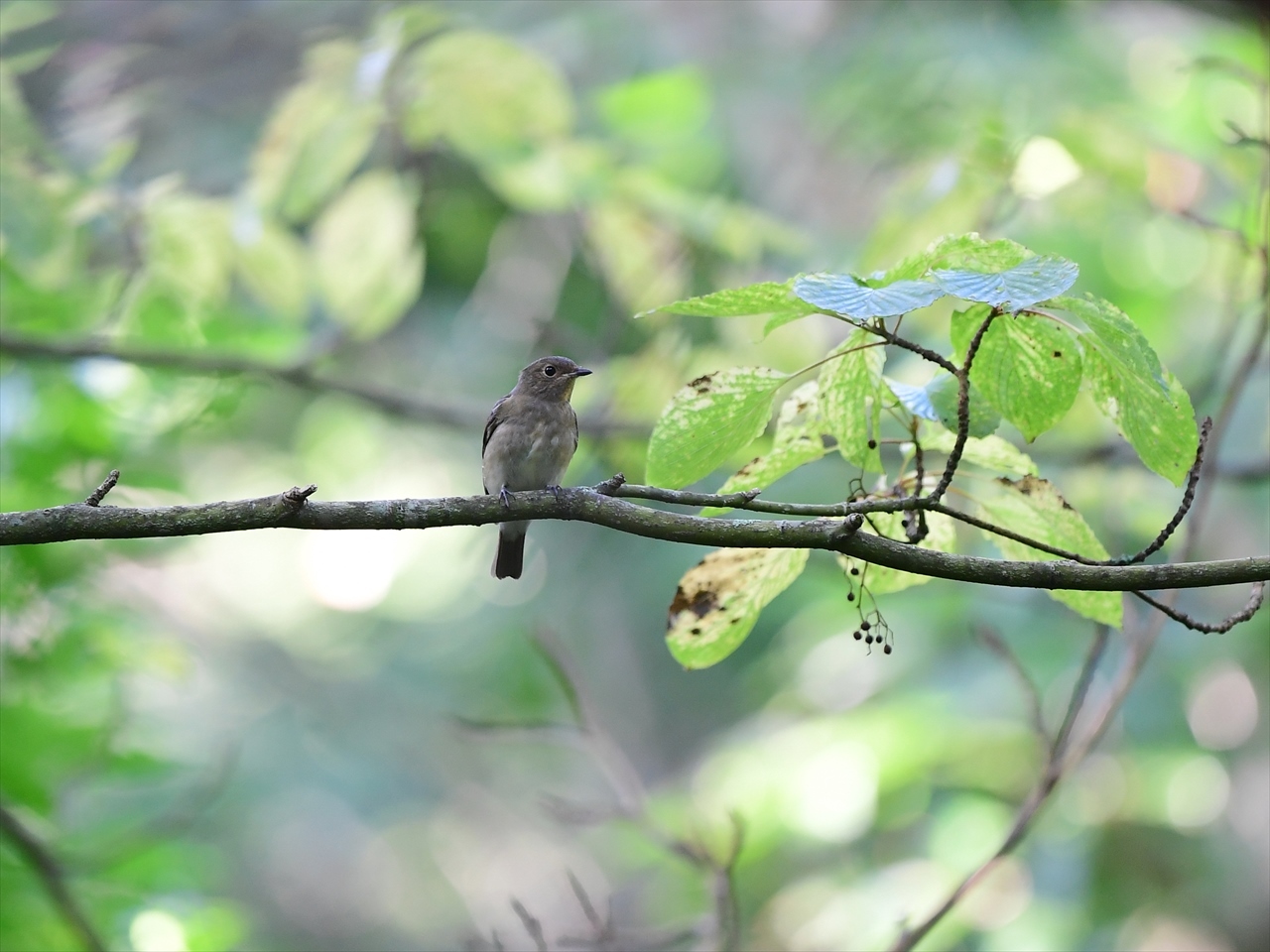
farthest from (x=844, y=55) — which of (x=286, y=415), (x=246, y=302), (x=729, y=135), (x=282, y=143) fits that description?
(x=286, y=415)

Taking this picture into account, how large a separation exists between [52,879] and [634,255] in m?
3.33

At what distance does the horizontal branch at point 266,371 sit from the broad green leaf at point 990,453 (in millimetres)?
3045

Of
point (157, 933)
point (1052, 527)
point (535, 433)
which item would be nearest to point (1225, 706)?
point (535, 433)

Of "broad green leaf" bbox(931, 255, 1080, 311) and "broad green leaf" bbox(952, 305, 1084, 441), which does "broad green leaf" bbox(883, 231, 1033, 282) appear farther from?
"broad green leaf" bbox(952, 305, 1084, 441)

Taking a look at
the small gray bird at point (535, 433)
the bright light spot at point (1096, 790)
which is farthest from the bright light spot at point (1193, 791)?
the small gray bird at point (535, 433)

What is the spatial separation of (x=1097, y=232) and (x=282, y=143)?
441cm

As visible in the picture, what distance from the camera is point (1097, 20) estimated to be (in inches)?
325

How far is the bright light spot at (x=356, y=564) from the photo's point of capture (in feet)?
39.7

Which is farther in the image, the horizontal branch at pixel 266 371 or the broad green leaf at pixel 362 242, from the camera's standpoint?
the broad green leaf at pixel 362 242

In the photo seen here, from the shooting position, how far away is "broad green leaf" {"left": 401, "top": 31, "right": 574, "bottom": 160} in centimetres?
444

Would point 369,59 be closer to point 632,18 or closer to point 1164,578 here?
point 1164,578

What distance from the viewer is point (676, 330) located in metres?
5.87

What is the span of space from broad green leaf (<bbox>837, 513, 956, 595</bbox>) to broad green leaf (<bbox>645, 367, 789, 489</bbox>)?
0.39 meters

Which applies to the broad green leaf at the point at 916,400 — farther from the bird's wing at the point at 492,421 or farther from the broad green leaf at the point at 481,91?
the bird's wing at the point at 492,421
